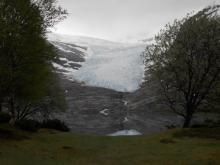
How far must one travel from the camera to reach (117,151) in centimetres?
3603

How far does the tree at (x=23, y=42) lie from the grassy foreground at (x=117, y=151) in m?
6.22

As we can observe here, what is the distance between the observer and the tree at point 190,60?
174ft

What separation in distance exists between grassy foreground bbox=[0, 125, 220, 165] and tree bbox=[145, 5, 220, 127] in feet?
27.0

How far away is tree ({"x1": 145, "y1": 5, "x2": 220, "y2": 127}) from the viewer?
53.0m

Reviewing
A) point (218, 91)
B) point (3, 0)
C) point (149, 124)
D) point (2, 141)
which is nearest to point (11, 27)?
point (3, 0)

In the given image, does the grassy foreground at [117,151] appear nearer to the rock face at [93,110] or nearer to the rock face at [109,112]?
the rock face at [109,112]

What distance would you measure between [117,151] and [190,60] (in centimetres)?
2211

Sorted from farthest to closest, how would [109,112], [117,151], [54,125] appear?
[109,112] → [54,125] → [117,151]

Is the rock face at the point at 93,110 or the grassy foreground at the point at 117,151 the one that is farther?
the rock face at the point at 93,110

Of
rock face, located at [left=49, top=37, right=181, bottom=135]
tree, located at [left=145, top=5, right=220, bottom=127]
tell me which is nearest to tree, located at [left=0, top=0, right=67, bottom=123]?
tree, located at [left=145, top=5, right=220, bottom=127]

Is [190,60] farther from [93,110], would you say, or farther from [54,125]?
[93,110]

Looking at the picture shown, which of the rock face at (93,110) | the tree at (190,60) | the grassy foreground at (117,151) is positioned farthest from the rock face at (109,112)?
the grassy foreground at (117,151)

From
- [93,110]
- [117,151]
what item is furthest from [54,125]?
[93,110]

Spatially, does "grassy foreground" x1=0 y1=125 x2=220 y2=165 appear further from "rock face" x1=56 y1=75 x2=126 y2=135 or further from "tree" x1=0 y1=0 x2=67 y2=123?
"rock face" x1=56 y1=75 x2=126 y2=135
